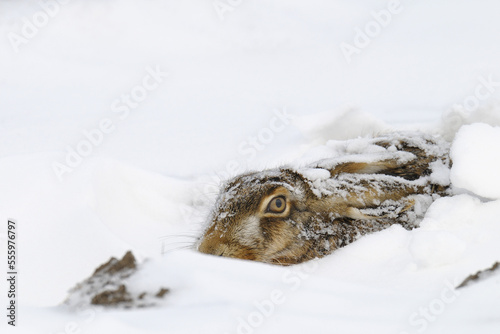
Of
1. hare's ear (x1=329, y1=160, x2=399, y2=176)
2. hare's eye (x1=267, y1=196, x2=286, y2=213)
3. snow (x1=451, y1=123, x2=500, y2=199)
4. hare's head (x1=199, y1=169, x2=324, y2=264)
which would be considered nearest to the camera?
snow (x1=451, y1=123, x2=500, y2=199)

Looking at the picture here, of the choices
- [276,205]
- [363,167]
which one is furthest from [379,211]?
[276,205]

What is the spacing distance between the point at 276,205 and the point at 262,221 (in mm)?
138

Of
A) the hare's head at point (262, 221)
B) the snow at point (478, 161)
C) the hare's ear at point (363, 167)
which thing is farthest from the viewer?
the hare's ear at point (363, 167)

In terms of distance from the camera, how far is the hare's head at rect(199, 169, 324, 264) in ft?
11.3

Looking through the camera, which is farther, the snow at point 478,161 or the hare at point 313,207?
the hare at point 313,207

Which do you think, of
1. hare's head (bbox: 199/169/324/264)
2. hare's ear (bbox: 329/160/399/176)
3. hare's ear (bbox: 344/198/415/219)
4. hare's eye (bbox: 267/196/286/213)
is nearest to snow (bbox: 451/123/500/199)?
hare's ear (bbox: 344/198/415/219)

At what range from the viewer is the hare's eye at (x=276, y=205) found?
357 centimetres

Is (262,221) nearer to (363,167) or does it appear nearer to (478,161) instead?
(363,167)

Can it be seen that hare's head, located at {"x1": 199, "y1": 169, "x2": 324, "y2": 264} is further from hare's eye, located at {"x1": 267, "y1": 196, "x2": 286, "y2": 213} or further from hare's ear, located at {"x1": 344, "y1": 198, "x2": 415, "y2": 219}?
hare's ear, located at {"x1": 344, "y1": 198, "x2": 415, "y2": 219}

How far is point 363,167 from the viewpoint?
12.6 feet

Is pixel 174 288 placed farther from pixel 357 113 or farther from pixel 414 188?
pixel 357 113

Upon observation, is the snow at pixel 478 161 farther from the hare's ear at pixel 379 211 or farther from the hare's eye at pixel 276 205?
the hare's eye at pixel 276 205

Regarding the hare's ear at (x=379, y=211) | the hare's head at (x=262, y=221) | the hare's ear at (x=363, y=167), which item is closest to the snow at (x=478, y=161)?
the hare's ear at (x=379, y=211)

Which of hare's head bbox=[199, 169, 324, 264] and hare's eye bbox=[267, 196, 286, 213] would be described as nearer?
hare's head bbox=[199, 169, 324, 264]
